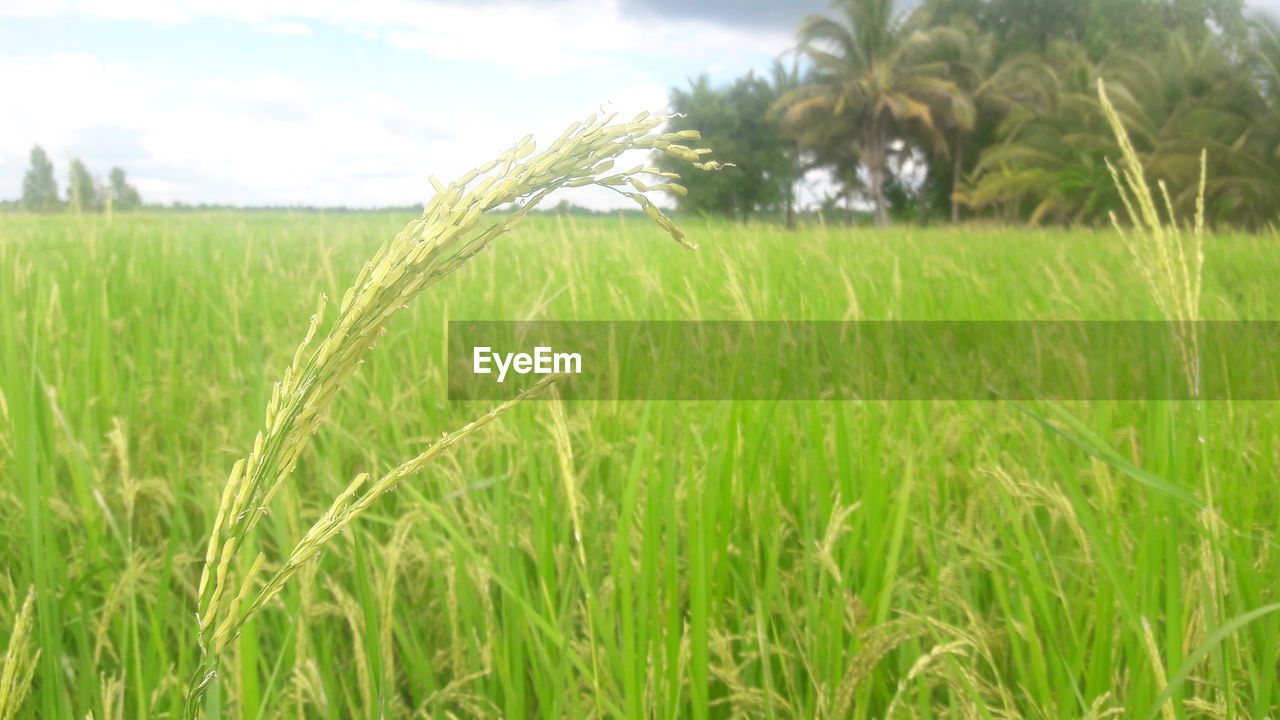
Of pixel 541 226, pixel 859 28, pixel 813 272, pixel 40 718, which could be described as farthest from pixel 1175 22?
pixel 40 718

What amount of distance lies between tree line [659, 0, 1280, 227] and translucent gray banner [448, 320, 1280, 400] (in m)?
12.1

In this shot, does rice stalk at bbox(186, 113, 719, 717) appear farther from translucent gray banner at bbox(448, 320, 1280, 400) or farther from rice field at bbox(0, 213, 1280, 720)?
translucent gray banner at bbox(448, 320, 1280, 400)

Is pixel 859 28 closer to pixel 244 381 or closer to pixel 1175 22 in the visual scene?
pixel 1175 22

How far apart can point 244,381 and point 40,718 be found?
127 centimetres

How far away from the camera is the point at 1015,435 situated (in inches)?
72.7

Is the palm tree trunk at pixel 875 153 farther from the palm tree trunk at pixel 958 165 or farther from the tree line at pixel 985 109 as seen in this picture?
the palm tree trunk at pixel 958 165

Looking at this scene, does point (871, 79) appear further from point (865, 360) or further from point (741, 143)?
point (865, 360)

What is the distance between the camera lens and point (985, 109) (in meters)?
27.6

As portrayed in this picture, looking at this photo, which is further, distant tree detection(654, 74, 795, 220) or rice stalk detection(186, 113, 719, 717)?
distant tree detection(654, 74, 795, 220)

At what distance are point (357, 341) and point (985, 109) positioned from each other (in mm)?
30913

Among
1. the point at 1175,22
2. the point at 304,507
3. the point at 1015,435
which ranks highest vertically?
the point at 1175,22

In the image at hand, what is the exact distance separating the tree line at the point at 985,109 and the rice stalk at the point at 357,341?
47.9 feet

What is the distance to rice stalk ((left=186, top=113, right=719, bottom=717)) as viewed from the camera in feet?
1.40

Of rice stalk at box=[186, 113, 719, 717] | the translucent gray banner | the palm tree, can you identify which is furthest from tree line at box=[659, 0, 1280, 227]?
rice stalk at box=[186, 113, 719, 717]
